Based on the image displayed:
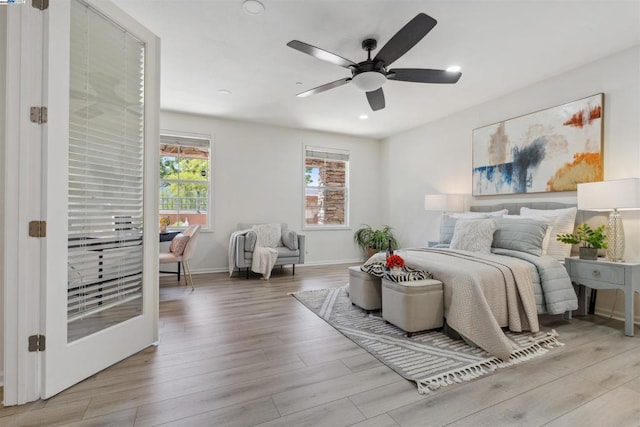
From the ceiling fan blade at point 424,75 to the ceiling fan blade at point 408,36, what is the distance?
0.49 feet

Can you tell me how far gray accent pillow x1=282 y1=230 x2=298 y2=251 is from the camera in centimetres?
502

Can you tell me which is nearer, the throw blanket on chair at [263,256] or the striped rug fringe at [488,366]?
the striped rug fringe at [488,366]

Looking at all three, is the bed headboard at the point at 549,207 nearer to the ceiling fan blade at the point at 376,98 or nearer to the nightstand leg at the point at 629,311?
the nightstand leg at the point at 629,311

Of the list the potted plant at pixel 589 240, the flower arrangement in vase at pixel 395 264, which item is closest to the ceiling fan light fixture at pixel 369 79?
the flower arrangement in vase at pixel 395 264

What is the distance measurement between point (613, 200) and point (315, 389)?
2.92m

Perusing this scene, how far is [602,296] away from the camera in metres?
3.06

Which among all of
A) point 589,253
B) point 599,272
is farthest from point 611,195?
point 599,272

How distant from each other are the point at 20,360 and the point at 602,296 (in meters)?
4.81

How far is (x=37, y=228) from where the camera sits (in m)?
1.64

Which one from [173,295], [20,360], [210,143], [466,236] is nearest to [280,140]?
[210,143]

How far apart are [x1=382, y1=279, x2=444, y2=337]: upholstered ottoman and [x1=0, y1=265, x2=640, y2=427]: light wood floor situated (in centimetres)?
49

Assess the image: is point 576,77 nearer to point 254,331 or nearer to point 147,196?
point 254,331

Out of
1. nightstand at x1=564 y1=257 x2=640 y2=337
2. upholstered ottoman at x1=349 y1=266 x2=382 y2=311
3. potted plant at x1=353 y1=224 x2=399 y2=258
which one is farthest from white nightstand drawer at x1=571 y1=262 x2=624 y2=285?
potted plant at x1=353 y1=224 x2=399 y2=258

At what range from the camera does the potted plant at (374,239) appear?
19.8ft
